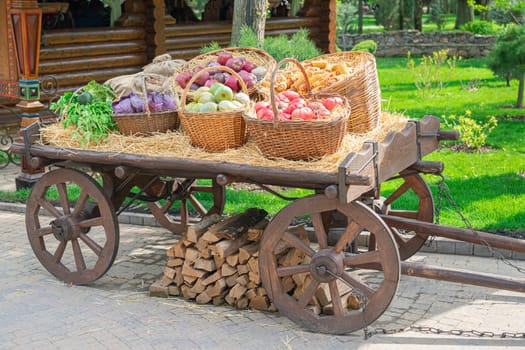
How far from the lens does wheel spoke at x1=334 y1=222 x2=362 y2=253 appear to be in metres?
4.95

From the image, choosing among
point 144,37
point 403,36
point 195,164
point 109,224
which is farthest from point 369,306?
point 403,36

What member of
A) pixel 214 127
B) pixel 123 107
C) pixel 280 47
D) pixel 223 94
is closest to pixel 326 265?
pixel 214 127

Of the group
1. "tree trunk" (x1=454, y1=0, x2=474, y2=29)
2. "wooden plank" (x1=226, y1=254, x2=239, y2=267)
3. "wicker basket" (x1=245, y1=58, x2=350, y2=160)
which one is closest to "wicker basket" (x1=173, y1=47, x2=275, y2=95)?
"wicker basket" (x1=245, y1=58, x2=350, y2=160)

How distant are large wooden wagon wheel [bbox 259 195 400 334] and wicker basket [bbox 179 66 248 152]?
0.69 m

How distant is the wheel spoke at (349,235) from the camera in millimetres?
4949

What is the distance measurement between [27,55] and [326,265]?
5.27 meters

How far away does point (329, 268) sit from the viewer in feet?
16.4

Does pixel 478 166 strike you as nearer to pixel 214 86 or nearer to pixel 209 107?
pixel 214 86

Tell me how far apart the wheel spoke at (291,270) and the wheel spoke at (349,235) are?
25 cm

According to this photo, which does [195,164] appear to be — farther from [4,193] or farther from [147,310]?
[4,193]

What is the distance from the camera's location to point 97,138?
19.2 feet

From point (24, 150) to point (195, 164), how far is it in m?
1.59

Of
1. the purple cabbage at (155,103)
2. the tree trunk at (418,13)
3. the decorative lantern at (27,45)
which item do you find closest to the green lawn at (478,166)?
the decorative lantern at (27,45)

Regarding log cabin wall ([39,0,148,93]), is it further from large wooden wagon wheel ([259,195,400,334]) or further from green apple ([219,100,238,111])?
large wooden wagon wheel ([259,195,400,334])
